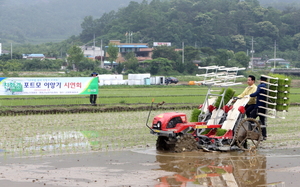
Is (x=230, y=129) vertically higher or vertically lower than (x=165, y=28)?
lower

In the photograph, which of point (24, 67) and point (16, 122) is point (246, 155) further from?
point (24, 67)

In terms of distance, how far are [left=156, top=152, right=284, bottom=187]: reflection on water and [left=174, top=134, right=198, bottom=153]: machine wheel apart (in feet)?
0.61

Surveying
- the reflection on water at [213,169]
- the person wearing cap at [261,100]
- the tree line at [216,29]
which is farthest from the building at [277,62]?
the reflection on water at [213,169]

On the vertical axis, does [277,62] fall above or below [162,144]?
above

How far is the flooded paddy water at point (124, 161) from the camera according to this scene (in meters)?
8.36

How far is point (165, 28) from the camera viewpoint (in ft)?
456

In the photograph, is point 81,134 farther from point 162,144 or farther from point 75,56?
point 75,56

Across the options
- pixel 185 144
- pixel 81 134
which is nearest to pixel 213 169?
pixel 185 144

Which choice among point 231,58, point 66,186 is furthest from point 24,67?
point 66,186

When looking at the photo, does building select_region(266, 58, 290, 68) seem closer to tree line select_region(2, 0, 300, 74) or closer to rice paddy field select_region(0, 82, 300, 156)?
tree line select_region(2, 0, 300, 74)

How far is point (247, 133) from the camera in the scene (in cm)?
1181

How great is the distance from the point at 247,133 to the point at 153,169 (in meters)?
3.44

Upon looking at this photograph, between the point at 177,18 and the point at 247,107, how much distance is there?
146217 mm

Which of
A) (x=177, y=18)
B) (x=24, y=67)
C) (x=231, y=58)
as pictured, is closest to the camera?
(x=24, y=67)
